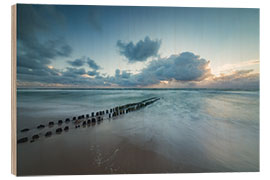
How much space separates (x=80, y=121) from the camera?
8.16ft

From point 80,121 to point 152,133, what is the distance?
1.89m

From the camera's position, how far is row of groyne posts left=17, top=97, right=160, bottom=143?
2084 millimetres

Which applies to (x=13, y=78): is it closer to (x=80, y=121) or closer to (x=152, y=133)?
(x=80, y=121)

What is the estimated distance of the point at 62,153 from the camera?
1.93 metres

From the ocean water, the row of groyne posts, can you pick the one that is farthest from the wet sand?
the row of groyne posts

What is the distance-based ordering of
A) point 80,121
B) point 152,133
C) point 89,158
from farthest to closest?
point 80,121 < point 152,133 < point 89,158

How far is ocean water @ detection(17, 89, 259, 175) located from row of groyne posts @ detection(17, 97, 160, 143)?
4.1 inches

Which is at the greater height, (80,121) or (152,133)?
(80,121)

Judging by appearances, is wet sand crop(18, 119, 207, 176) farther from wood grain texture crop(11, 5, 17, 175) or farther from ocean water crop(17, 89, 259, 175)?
wood grain texture crop(11, 5, 17, 175)

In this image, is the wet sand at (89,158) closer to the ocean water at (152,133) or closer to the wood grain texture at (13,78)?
the ocean water at (152,133)

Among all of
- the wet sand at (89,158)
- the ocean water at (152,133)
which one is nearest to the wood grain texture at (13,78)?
the ocean water at (152,133)

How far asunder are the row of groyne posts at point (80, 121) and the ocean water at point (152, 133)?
0.34 feet

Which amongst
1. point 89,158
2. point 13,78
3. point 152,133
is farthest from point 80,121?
point 152,133

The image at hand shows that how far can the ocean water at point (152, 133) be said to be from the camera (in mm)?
1896
